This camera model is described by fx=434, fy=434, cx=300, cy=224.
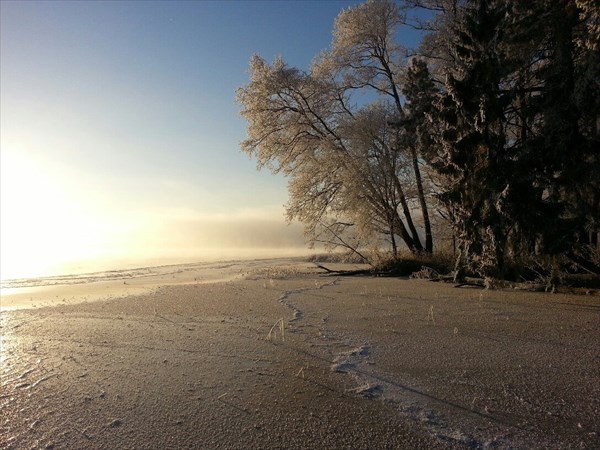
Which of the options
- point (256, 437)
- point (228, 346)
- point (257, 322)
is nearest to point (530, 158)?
point (257, 322)

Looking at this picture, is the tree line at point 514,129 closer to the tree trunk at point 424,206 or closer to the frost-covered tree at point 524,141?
the frost-covered tree at point 524,141

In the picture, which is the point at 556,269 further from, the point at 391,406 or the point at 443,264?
the point at 391,406

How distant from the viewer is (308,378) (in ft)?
13.5

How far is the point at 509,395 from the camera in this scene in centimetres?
356

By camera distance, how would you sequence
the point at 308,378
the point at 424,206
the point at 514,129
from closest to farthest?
the point at 308,378
the point at 514,129
the point at 424,206

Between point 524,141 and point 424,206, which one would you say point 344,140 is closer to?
point 424,206

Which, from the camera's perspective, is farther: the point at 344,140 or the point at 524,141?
the point at 344,140

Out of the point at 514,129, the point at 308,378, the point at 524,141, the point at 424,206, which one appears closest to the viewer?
the point at 308,378

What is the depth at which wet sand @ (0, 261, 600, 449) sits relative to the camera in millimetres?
3039

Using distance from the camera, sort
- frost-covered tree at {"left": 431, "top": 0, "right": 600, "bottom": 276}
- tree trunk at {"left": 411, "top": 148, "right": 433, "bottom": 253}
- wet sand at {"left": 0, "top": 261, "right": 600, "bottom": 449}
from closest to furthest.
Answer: wet sand at {"left": 0, "top": 261, "right": 600, "bottom": 449}
frost-covered tree at {"left": 431, "top": 0, "right": 600, "bottom": 276}
tree trunk at {"left": 411, "top": 148, "right": 433, "bottom": 253}

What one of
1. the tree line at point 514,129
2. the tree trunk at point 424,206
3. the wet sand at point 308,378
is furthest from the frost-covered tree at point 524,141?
the tree trunk at point 424,206

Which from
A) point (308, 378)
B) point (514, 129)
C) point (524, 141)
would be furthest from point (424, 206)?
point (308, 378)

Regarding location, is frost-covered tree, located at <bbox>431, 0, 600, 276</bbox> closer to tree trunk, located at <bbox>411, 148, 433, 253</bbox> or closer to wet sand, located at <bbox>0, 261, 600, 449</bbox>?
wet sand, located at <bbox>0, 261, 600, 449</bbox>

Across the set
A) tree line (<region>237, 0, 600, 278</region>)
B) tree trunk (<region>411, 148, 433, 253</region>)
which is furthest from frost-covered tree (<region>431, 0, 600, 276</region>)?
tree trunk (<region>411, 148, 433, 253</region>)
